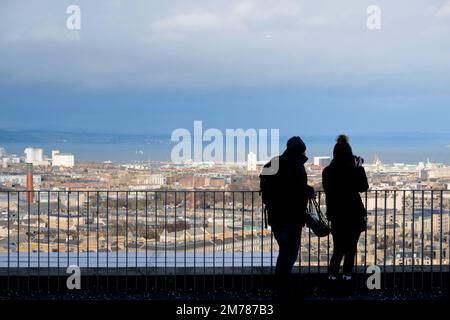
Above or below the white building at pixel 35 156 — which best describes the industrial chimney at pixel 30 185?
below

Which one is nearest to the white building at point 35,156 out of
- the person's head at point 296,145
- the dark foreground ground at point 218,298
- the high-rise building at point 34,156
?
the high-rise building at point 34,156

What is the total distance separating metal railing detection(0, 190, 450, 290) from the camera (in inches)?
274

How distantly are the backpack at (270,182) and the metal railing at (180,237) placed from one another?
0.85m

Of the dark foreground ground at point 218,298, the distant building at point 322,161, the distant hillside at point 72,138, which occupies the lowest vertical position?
the dark foreground ground at point 218,298

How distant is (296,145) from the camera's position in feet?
20.1

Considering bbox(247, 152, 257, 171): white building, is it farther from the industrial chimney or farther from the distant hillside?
the industrial chimney

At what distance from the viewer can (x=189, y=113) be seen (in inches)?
340

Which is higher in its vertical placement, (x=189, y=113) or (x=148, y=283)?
(x=189, y=113)

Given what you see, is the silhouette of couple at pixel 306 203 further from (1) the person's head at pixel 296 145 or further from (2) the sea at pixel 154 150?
(2) the sea at pixel 154 150

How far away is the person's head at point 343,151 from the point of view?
636cm
